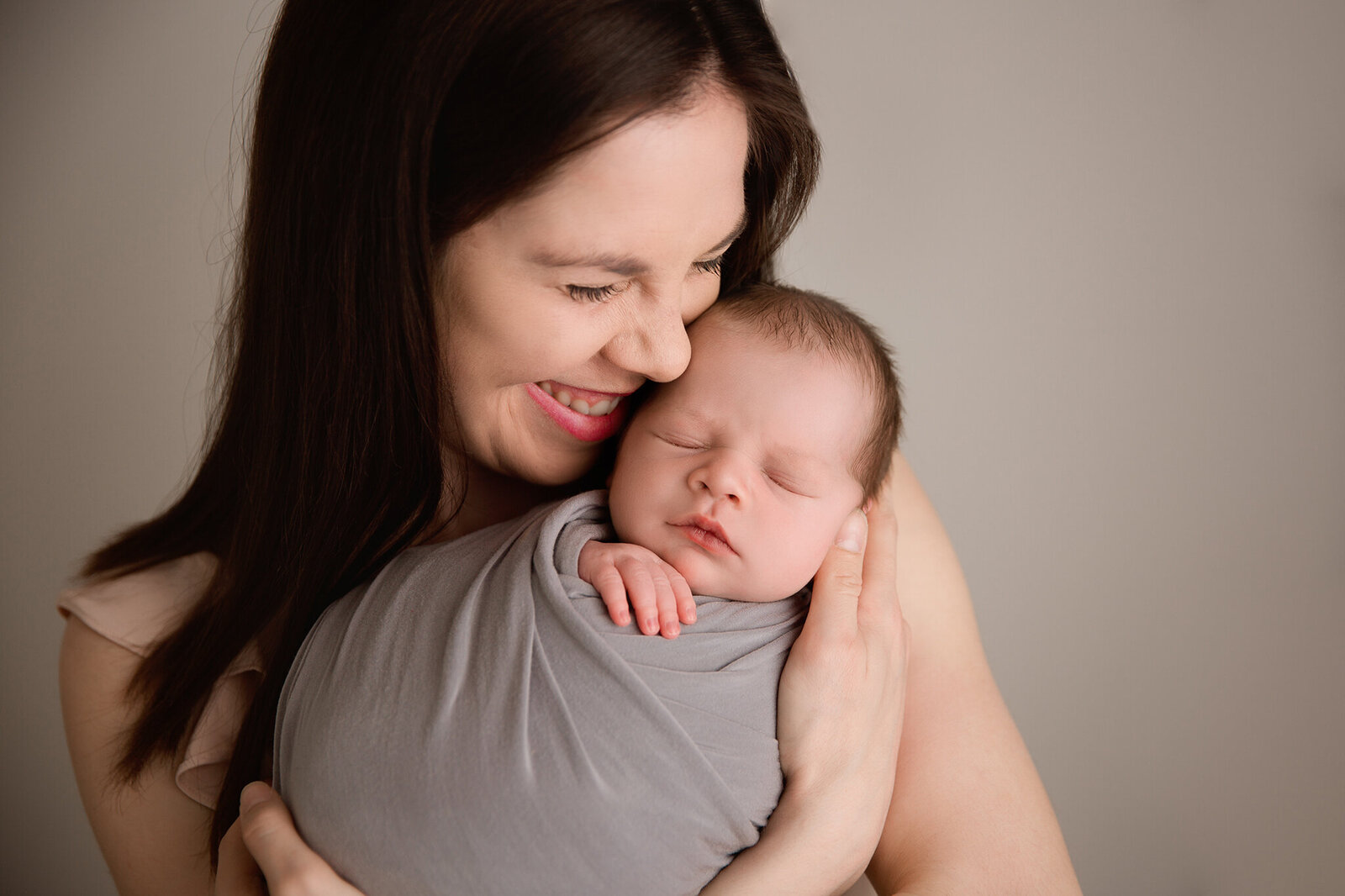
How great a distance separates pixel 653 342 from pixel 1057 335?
113 centimetres

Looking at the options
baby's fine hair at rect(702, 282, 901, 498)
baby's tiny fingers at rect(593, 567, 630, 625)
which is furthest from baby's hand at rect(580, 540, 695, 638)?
baby's fine hair at rect(702, 282, 901, 498)

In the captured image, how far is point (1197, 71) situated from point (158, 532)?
2006mm

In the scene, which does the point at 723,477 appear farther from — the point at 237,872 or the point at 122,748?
the point at 122,748

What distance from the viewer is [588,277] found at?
1.08 metres

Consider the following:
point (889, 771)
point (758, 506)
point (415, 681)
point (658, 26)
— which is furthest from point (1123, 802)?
point (658, 26)

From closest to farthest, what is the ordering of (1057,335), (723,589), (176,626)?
(723,589) → (176,626) → (1057,335)

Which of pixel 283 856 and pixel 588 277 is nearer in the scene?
pixel 283 856

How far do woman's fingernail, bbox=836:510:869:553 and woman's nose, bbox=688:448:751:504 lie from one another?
0.18 meters

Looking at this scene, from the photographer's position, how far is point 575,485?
143 cm

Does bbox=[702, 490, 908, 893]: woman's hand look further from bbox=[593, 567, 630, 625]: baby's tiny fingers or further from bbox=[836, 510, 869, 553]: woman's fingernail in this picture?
bbox=[593, 567, 630, 625]: baby's tiny fingers

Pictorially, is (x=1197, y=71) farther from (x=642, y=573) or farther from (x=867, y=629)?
(x=642, y=573)

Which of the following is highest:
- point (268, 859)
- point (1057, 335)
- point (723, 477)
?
point (1057, 335)

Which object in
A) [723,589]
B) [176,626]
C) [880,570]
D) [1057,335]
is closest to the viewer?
[723,589]

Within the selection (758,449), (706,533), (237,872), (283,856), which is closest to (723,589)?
(706,533)
